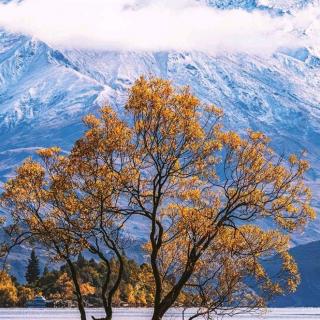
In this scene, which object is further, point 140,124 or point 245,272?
point 245,272

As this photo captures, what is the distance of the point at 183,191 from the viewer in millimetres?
57031

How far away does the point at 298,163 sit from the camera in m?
54.4

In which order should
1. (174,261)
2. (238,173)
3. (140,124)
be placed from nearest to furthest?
(140,124)
(238,173)
(174,261)

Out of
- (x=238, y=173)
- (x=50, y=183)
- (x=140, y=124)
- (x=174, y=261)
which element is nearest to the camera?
(x=140, y=124)

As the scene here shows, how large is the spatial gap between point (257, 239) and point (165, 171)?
818cm

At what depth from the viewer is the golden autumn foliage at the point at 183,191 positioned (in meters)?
52.2

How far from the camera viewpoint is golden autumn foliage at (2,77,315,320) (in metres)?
52.2

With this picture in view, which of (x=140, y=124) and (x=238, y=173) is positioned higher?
(x=140, y=124)

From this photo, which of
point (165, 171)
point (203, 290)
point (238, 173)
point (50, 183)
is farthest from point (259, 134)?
point (50, 183)

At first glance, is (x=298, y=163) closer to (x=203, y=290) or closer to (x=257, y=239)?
(x=257, y=239)

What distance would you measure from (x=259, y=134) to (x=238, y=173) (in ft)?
Result: 9.17

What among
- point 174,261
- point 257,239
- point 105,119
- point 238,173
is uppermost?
point 105,119

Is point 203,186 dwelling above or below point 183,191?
below

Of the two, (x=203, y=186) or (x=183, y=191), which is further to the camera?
(x=203, y=186)
